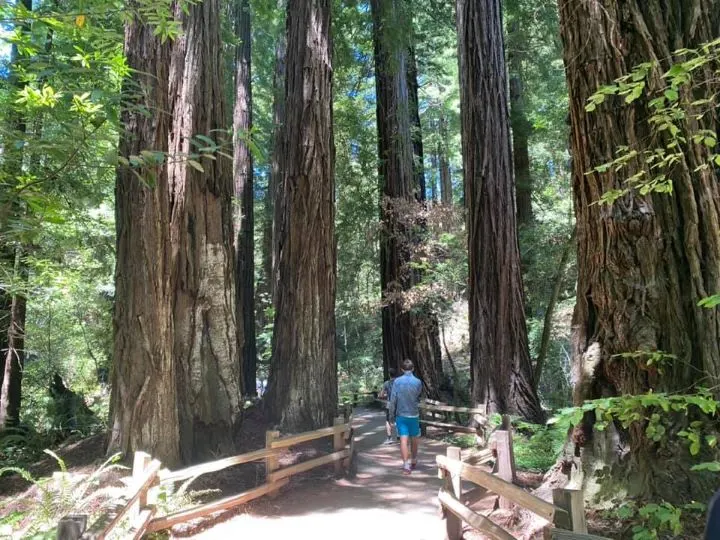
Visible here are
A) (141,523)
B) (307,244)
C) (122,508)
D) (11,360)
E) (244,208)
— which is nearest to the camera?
(122,508)

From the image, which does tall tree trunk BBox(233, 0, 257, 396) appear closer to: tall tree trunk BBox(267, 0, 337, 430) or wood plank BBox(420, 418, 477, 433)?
tall tree trunk BBox(267, 0, 337, 430)

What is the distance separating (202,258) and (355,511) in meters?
4.37

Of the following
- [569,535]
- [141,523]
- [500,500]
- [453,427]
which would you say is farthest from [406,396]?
[569,535]

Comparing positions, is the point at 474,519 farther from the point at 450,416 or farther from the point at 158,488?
the point at 450,416

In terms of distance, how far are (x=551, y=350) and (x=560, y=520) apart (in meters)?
16.1

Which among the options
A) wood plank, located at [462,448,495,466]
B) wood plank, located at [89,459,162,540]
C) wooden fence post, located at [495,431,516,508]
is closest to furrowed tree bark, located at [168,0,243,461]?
wood plank, located at [89,459,162,540]

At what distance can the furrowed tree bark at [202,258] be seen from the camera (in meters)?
8.41

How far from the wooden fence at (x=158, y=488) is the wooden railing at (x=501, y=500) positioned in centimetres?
251

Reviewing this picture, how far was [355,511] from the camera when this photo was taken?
281 inches

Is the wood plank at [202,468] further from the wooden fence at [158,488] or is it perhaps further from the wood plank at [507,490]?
the wood plank at [507,490]

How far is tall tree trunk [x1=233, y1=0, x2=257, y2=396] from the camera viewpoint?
→ 56.9ft

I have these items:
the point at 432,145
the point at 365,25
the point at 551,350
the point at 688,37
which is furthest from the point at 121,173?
the point at 432,145

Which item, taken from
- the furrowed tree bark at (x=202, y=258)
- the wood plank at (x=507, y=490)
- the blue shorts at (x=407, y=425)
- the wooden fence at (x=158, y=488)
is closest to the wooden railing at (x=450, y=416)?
the blue shorts at (x=407, y=425)

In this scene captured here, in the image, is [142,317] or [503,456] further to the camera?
[142,317]
